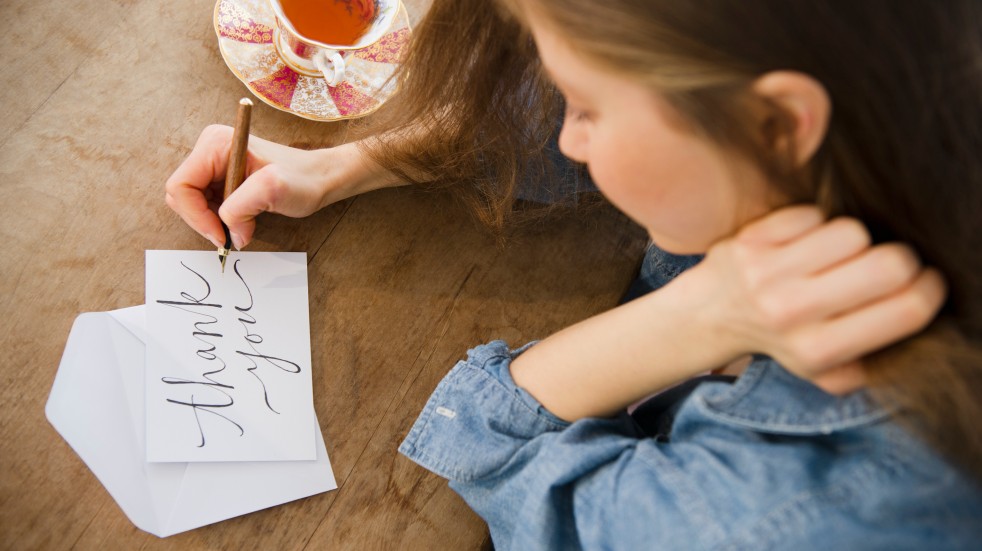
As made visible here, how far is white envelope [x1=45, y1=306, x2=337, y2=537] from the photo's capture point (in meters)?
0.67

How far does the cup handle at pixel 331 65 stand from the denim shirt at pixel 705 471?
0.39 metres

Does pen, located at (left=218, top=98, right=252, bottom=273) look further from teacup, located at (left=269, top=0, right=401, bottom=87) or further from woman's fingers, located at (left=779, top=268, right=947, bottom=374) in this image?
woman's fingers, located at (left=779, top=268, right=947, bottom=374)

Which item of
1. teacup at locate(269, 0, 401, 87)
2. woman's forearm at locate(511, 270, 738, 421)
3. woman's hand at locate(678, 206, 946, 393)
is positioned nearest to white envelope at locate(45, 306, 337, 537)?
woman's forearm at locate(511, 270, 738, 421)

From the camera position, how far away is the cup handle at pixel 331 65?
0.85m

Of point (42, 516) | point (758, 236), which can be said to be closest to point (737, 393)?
point (758, 236)

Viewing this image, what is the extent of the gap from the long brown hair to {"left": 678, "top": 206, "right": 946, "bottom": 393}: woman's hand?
0.02 metres

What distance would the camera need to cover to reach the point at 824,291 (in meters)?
0.53

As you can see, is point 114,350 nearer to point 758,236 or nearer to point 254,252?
point 254,252

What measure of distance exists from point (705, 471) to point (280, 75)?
68 centimetres

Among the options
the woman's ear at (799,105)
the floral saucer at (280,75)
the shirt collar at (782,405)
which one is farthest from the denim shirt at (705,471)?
the floral saucer at (280,75)

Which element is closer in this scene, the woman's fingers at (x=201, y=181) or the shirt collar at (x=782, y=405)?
the shirt collar at (x=782, y=405)

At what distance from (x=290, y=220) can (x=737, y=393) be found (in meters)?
0.53

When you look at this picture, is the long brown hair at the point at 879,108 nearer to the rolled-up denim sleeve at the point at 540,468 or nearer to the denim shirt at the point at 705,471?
the denim shirt at the point at 705,471

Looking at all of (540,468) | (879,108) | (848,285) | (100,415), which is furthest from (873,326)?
(100,415)
